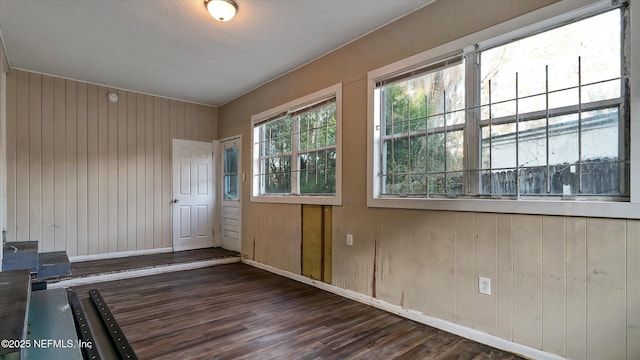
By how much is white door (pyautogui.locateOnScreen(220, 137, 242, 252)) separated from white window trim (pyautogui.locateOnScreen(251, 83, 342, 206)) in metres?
0.48

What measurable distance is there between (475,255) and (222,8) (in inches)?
110

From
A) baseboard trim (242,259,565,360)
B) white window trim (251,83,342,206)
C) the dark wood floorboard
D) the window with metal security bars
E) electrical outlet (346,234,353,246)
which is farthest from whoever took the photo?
the dark wood floorboard

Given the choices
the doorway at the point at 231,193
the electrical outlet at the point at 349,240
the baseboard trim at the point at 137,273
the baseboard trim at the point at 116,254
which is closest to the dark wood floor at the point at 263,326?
the baseboard trim at the point at 137,273

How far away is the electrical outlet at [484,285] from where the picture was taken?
2.31 metres

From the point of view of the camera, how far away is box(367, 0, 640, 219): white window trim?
1773 millimetres

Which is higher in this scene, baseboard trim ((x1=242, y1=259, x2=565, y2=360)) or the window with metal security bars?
the window with metal security bars

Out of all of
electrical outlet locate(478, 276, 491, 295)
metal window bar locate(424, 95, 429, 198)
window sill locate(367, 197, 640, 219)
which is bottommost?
electrical outlet locate(478, 276, 491, 295)

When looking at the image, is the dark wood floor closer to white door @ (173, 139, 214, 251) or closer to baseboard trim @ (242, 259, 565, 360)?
baseboard trim @ (242, 259, 565, 360)

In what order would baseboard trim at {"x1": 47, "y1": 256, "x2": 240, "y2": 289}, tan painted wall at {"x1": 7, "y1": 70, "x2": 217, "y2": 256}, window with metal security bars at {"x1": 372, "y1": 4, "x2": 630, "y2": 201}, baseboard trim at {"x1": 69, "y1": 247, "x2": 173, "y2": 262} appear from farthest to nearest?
baseboard trim at {"x1": 69, "y1": 247, "x2": 173, "y2": 262}
tan painted wall at {"x1": 7, "y1": 70, "x2": 217, "y2": 256}
baseboard trim at {"x1": 47, "y1": 256, "x2": 240, "y2": 289}
window with metal security bars at {"x1": 372, "y1": 4, "x2": 630, "y2": 201}

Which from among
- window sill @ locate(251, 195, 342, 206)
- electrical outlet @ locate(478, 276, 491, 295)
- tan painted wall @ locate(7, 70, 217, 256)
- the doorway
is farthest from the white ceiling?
electrical outlet @ locate(478, 276, 491, 295)

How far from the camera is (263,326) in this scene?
2.62 m

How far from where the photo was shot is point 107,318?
2691mm

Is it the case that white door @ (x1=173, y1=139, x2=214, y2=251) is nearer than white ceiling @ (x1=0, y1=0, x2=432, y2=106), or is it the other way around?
white ceiling @ (x1=0, y1=0, x2=432, y2=106)

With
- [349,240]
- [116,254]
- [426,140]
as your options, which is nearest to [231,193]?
[116,254]
